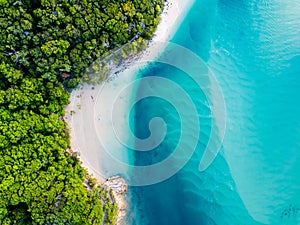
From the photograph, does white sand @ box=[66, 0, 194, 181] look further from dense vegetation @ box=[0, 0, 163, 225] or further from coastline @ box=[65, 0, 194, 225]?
dense vegetation @ box=[0, 0, 163, 225]

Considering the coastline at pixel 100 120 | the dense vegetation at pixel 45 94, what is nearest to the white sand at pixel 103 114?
the coastline at pixel 100 120

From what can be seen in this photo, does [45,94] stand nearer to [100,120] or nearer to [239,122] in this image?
[100,120]

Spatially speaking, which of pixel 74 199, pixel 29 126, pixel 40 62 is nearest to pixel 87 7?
pixel 40 62

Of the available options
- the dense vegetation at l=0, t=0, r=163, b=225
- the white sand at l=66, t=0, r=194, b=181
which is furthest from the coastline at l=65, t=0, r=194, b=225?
the dense vegetation at l=0, t=0, r=163, b=225

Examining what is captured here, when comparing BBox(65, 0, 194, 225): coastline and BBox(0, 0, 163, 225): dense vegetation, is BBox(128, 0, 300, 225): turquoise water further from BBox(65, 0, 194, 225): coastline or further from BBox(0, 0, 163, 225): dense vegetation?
BBox(0, 0, 163, 225): dense vegetation

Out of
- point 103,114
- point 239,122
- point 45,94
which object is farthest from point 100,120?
point 239,122

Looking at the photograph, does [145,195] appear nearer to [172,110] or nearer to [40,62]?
[172,110]

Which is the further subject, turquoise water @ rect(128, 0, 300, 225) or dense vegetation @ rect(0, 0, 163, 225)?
turquoise water @ rect(128, 0, 300, 225)
